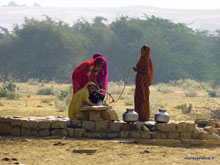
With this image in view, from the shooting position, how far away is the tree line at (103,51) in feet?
128

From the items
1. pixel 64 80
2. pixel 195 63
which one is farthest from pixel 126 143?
pixel 195 63

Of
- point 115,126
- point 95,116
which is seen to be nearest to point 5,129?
point 95,116

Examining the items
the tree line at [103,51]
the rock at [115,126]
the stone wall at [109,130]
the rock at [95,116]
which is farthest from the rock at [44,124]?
the tree line at [103,51]

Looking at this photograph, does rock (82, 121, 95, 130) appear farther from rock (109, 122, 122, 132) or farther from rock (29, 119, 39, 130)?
rock (29, 119, 39, 130)

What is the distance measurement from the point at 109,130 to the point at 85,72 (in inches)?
63.0

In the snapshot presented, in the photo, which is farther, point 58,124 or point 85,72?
point 85,72

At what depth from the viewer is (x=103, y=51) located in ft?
136

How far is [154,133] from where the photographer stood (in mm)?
10359

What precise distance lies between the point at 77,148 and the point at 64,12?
12170cm

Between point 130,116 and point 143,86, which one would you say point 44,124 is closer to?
point 130,116

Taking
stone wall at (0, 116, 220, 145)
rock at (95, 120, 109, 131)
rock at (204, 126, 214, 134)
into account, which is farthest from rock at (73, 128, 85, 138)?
rock at (204, 126, 214, 134)

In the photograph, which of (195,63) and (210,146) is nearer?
(210,146)

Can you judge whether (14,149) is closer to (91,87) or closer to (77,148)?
(77,148)

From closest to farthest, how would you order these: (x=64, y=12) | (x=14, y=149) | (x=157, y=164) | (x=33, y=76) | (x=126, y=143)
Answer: (x=157, y=164)
(x=14, y=149)
(x=126, y=143)
(x=33, y=76)
(x=64, y=12)
